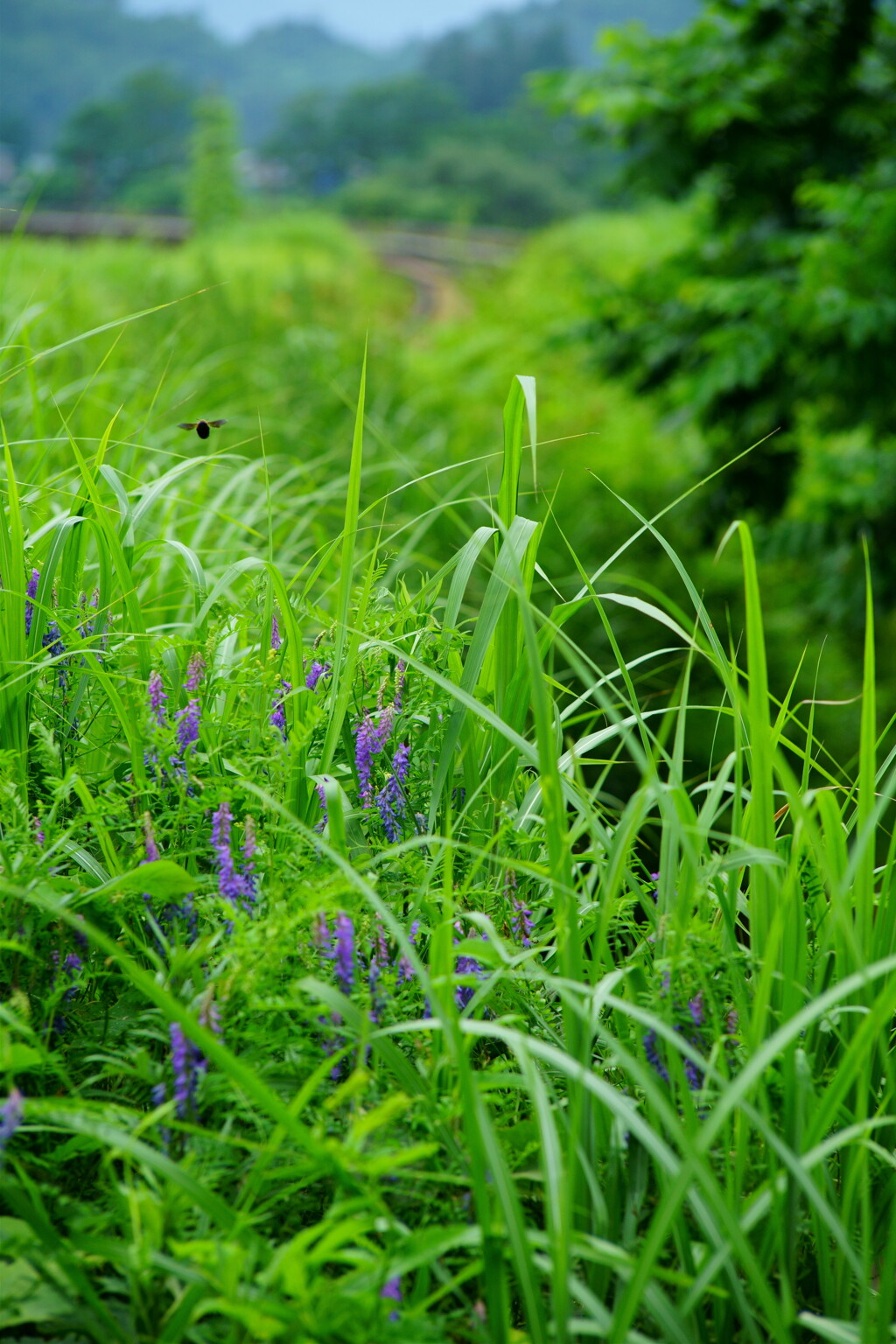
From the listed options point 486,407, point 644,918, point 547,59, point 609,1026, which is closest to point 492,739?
point 609,1026

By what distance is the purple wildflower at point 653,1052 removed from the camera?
3.65 ft

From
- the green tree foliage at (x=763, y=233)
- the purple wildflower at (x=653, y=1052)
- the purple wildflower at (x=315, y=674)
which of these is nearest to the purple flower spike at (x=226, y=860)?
the purple wildflower at (x=315, y=674)

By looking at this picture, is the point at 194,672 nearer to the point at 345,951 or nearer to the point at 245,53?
the point at 345,951

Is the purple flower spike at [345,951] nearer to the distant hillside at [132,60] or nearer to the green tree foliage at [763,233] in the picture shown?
the green tree foliage at [763,233]

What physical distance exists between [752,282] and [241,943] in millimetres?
4734

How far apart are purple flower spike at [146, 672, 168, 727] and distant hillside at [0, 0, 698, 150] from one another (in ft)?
215

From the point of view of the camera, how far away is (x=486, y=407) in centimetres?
911

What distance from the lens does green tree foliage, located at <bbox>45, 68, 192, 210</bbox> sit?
66.2 meters

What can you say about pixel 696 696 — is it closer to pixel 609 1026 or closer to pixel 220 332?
pixel 220 332

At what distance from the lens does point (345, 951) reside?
3.49 ft

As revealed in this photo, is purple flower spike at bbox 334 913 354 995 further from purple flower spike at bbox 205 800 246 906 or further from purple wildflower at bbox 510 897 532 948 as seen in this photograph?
purple wildflower at bbox 510 897 532 948

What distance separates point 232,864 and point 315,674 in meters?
0.39

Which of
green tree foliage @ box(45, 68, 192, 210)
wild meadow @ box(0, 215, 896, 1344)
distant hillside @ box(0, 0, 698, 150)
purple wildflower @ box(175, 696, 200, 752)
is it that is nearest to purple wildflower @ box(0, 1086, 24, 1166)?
wild meadow @ box(0, 215, 896, 1344)

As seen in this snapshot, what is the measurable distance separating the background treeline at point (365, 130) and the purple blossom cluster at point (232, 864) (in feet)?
153
